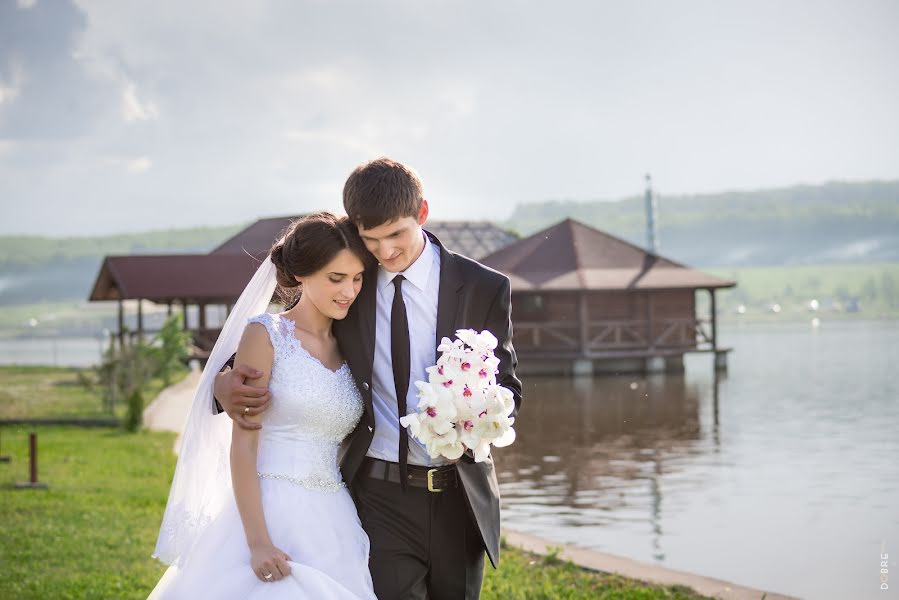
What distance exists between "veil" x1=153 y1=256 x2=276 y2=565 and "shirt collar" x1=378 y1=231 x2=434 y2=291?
0.56 meters

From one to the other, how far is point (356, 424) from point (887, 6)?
15021cm

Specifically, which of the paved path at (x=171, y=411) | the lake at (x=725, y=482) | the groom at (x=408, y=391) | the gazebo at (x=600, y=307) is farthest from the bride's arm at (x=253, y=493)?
the gazebo at (x=600, y=307)

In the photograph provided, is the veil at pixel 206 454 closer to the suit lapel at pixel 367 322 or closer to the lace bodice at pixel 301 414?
the lace bodice at pixel 301 414

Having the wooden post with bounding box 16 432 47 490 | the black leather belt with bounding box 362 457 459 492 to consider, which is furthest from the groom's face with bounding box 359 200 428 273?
the wooden post with bounding box 16 432 47 490

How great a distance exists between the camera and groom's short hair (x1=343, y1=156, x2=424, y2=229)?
Result: 419 centimetres

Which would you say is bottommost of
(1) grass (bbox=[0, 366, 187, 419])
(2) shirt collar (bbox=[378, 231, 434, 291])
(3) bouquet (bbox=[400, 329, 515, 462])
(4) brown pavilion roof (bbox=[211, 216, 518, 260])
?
(1) grass (bbox=[0, 366, 187, 419])

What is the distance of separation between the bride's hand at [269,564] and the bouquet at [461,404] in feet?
2.16

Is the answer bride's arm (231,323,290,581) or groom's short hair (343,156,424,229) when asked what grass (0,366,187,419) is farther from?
groom's short hair (343,156,424,229)

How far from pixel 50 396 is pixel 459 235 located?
28.2 metres

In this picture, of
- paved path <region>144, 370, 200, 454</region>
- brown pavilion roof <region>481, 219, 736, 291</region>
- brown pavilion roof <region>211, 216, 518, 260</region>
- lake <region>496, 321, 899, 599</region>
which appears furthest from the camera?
brown pavilion roof <region>211, 216, 518, 260</region>

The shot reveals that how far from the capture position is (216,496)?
464 centimetres

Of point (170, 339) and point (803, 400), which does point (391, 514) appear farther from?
point (170, 339)

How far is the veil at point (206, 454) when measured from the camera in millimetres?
4569

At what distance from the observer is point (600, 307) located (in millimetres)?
39750
